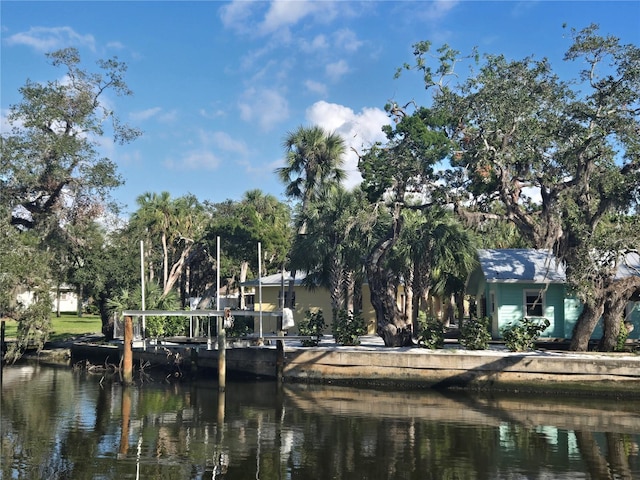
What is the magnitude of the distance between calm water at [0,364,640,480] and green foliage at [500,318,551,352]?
253 cm

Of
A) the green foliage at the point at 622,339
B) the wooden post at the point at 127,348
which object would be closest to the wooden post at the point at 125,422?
the wooden post at the point at 127,348

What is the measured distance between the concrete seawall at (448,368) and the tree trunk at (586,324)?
80 cm

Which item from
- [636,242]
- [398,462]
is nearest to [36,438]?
[398,462]

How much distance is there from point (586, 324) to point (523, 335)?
2298 mm

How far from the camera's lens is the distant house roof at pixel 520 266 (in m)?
25.2

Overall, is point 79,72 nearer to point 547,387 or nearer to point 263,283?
point 263,283

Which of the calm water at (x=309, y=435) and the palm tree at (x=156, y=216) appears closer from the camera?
the calm water at (x=309, y=435)

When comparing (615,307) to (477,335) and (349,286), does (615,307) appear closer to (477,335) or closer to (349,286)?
(477,335)

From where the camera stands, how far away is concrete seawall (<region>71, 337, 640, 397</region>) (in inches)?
806

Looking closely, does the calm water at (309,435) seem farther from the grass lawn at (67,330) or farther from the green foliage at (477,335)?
the grass lawn at (67,330)

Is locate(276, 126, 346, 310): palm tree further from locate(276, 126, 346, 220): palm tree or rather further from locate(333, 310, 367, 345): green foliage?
locate(333, 310, 367, 345): green foliage

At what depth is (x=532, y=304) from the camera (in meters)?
25.8

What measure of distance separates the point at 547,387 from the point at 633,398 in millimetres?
2506

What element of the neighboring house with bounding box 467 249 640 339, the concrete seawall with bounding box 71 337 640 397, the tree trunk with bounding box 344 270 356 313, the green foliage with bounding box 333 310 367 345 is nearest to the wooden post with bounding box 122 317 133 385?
the concrete seawall with bounding box 71 337 640 397
